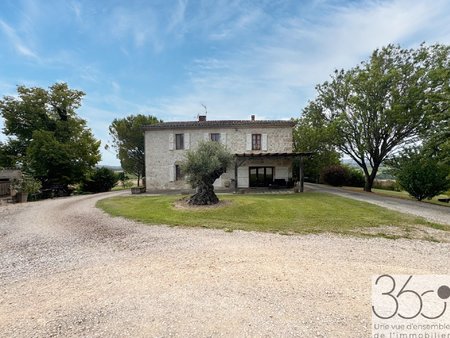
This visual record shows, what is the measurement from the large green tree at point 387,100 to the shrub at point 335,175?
5.80 meters

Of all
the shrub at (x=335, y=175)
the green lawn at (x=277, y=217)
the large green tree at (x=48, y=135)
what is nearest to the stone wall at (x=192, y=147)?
the large green tree at (x=48, y=135)

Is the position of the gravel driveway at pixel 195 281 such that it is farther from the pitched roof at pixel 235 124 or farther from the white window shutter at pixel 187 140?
the pitched roof at pixel 235 124

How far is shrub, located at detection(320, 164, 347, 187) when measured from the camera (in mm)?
24750

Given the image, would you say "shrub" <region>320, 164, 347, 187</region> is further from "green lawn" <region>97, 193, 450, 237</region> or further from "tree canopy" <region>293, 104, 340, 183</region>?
"green lawn" <region>97, 193, 450, 237</region>

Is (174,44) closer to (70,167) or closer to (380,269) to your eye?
(70,167)

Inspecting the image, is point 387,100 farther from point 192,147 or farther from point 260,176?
point 192,147

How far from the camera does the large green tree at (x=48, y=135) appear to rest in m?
18.2

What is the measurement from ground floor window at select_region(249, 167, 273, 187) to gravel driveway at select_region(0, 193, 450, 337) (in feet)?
42.4

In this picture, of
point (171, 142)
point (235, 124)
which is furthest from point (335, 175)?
point (171, 142)

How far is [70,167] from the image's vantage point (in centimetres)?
1942

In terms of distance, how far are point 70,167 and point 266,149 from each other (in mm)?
18116

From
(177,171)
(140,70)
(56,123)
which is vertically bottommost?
(177,171)

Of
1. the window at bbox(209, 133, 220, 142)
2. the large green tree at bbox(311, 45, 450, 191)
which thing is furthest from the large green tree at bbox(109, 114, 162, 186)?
the large green tree at bbox(311, 45, 450, 191)

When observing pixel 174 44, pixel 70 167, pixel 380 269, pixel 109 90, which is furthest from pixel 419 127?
pixel 70 167
